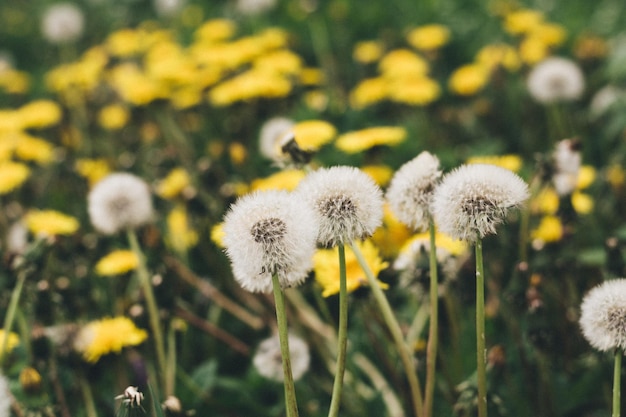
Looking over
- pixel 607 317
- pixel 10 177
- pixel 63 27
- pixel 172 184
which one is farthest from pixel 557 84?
pixel 63 27

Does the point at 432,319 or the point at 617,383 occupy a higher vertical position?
the point at 432,319

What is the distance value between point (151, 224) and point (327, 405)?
88cm

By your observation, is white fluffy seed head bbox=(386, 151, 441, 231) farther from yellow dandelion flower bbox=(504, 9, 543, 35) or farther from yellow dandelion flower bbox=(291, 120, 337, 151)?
yellow dandelion flower bbox=(504, 9, 543, 35)

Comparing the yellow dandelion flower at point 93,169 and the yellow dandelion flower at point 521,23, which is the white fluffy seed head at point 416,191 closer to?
the yellow dandelion flower at point 93,169

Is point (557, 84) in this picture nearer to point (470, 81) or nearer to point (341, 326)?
point (470, 81)

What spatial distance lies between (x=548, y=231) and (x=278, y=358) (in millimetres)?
853

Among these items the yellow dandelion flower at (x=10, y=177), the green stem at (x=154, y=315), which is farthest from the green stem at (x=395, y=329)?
the yellow dandelion flower at (x=10, y=177)

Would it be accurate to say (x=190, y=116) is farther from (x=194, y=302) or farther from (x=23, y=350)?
(x=23, y=350)

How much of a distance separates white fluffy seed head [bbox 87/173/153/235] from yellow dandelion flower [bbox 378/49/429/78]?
5.81ft

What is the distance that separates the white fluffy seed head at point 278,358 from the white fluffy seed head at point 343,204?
556mm

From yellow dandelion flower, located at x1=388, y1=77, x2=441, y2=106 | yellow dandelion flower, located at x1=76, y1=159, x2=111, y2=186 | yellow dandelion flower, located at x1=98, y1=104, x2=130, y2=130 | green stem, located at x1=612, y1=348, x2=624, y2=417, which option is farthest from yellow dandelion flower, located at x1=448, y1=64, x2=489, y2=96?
green stem, located at x1=612, y1=348, x2=624, y2=417

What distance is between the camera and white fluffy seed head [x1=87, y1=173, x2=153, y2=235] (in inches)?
70.8

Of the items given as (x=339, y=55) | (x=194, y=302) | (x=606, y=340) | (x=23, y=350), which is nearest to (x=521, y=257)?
(x=606, y=340)

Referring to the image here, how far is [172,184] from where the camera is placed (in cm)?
249
